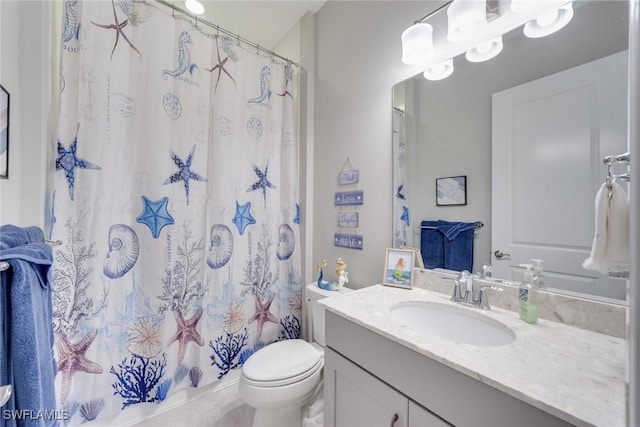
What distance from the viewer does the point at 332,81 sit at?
5.73 feet

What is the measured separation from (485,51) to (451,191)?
1.95ft

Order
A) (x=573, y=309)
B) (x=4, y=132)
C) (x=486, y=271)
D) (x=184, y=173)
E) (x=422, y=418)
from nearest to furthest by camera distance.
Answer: (x=422, y=418) → (x=573, y=309) → (x=4, y=132) → (x=486, y=271) → (x=184, y=173)

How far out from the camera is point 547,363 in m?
0.62

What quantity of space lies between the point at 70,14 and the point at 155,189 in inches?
33.0

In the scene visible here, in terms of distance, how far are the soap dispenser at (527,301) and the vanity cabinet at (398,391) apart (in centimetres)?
41

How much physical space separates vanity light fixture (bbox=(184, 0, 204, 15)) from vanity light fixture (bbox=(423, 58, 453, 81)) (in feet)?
5.29

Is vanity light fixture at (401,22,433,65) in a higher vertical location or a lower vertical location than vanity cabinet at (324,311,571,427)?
higher

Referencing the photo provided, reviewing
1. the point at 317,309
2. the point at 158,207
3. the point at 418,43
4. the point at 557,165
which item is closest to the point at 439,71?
the point at 418,43

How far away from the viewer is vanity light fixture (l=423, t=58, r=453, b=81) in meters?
1.15

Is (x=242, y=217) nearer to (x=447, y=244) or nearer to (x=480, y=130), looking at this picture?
(x=447, y=244)

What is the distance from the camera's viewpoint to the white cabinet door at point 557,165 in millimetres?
786

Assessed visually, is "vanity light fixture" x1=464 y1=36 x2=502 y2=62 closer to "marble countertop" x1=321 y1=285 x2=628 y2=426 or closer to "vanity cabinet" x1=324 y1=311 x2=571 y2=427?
"marble countertop" x1=321 y1=285 x2=628 y2=426

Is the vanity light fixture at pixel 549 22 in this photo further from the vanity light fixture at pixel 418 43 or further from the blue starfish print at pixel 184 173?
the blue starfish print at pixel 184 173

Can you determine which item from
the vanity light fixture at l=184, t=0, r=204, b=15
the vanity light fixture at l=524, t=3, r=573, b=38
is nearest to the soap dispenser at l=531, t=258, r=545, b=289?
the vanity light fixture at l=524, t=3, r=573, b=38
